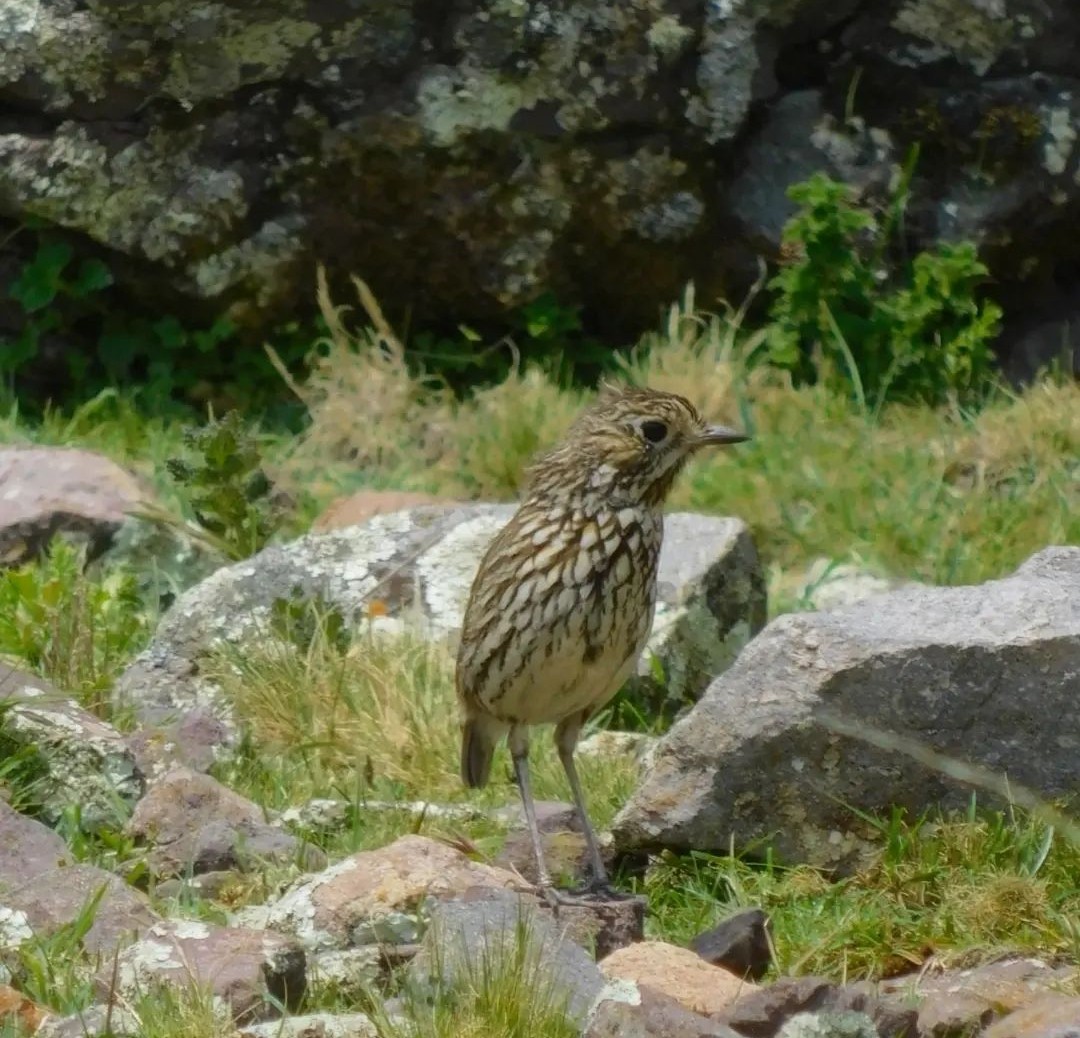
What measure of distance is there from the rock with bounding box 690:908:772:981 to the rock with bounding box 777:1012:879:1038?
2.64ft

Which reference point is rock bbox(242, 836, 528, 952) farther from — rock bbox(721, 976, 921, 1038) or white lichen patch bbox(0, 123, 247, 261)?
white lichen patch bbox(0, 123, 247, 261)

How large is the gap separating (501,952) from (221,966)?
0.56m

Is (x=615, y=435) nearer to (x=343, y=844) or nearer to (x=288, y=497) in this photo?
(x=343, y=844)

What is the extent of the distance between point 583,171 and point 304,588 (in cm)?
293

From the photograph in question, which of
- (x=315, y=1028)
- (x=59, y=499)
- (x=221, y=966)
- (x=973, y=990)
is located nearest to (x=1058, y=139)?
(x=59, y=499)

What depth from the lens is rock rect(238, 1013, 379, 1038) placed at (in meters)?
3.90

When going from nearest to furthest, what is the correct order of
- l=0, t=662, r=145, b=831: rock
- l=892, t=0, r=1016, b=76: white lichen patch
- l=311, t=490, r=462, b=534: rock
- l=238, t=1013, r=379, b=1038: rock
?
l=238, t=1013, r=379, b=1038: rock, l=0, t=662, r=145, b=831: rock, l=311, t=490, r=462, b=534: rock, l=892, t=0, r=1016, b=76: white lichen patch

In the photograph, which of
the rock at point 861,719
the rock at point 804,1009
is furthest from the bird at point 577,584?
the rock at point 804,1009

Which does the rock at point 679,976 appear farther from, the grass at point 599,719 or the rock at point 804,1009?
the grass at point 599,719

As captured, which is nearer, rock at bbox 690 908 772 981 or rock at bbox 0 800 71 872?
rock at bbox 690 908 772 981

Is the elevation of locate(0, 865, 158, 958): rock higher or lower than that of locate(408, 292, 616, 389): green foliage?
higher

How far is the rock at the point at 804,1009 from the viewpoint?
402 cm

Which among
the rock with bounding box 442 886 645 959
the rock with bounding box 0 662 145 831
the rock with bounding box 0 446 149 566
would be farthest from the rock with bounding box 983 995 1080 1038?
the rock with bounding box 0 446 149 566

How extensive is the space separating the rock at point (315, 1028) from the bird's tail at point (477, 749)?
1.70 meters
